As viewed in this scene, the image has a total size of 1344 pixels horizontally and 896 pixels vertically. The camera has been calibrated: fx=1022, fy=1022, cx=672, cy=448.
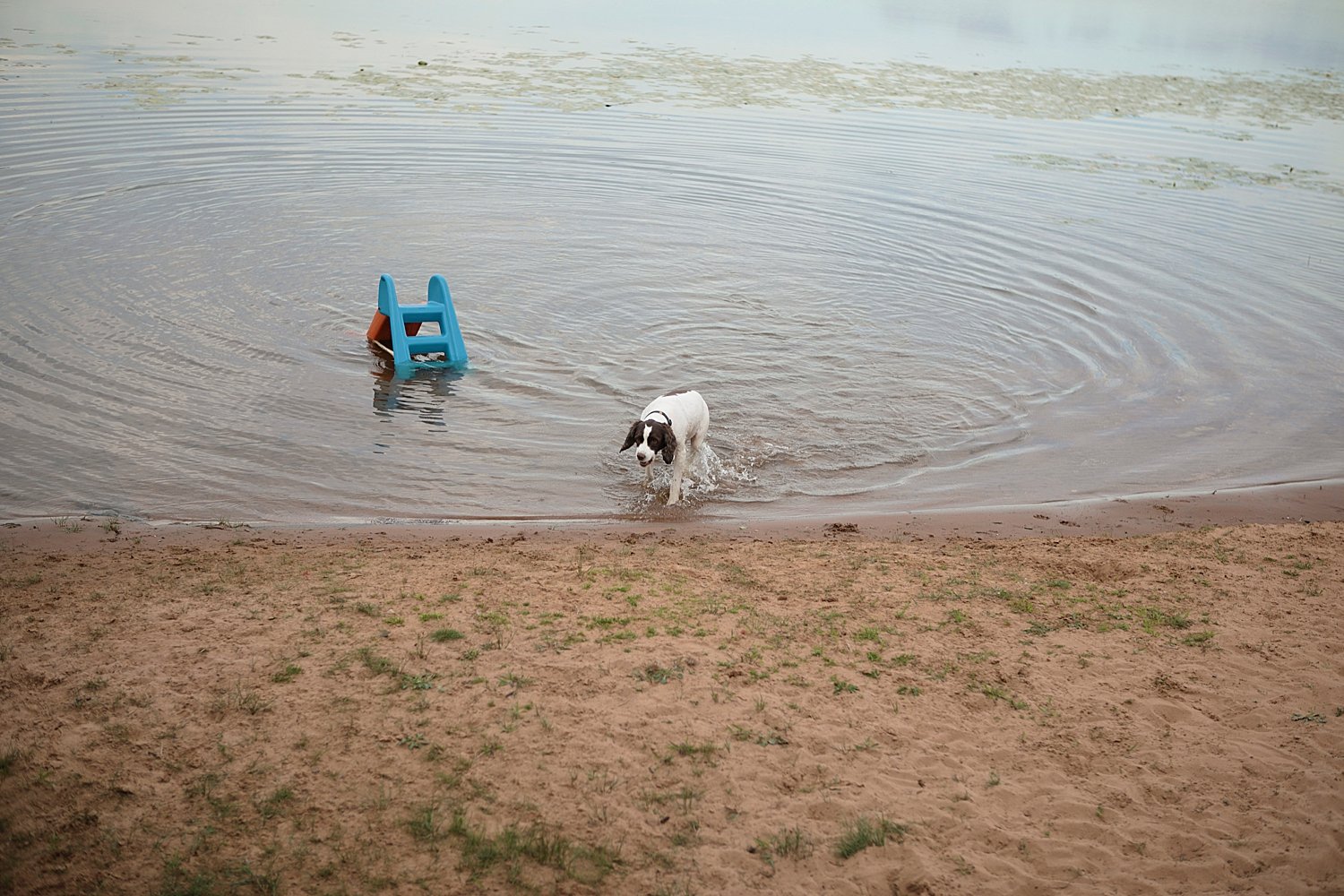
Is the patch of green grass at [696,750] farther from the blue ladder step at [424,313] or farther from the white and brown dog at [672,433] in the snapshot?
the blue ladder step at [424,313]

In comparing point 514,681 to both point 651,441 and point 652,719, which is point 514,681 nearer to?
point 652,719

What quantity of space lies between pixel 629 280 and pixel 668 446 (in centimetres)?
702

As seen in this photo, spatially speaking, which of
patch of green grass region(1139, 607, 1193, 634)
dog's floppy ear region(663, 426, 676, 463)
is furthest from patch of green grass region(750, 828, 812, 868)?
dog's floppy ear region(663, 426, 676, 463)

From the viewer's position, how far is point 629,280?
15445mm

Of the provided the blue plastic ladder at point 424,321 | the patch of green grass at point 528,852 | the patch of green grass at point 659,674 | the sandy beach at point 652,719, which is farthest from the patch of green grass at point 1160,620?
the blue plastic ladder at point 424,321

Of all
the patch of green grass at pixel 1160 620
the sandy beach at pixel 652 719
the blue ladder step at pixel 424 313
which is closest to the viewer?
the sandy beach at pixel 652 719

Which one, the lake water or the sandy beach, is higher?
the lake water

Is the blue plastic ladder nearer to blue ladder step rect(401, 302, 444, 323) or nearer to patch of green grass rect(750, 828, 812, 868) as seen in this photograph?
blue ladder step rect(401, 302, 444, 323)

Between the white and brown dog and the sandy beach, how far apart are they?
1.07 meters

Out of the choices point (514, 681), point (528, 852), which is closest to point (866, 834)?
point (528, 852)

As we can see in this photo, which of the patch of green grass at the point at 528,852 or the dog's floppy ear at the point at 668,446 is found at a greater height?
the dog's floppy ear at the point at 668,446

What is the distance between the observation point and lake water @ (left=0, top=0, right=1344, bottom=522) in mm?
10250

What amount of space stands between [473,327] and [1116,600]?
8679 mm

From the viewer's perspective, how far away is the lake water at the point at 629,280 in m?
10.2
